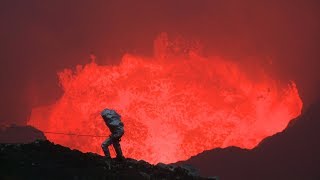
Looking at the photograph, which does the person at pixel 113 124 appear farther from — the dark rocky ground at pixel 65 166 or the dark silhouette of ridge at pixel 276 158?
the dark silhouette of ridge at pixel 276 158

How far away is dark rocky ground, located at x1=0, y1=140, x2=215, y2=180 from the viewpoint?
67.8 ft

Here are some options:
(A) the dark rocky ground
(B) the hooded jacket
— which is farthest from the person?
(A) the dark rocky ground

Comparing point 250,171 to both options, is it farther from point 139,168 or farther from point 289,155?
point 139,168

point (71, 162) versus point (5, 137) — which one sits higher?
point (5, 137)

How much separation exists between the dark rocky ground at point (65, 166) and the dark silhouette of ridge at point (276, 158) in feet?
295

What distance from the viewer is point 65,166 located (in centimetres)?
2273

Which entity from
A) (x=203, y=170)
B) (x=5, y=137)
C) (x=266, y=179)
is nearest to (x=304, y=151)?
(x=266, y=179)

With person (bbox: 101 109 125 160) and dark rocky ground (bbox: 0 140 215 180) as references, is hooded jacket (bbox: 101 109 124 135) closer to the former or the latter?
person (bbox: 101 109 125 160)

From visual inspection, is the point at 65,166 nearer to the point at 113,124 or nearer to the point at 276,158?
the point at 113,124

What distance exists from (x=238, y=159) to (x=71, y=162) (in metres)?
100

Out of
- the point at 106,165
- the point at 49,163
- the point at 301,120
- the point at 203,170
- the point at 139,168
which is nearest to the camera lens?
the point at 49,163

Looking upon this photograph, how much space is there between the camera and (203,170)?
383ft

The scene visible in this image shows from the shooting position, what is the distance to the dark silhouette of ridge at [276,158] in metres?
118

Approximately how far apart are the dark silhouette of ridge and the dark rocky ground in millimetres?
89832
